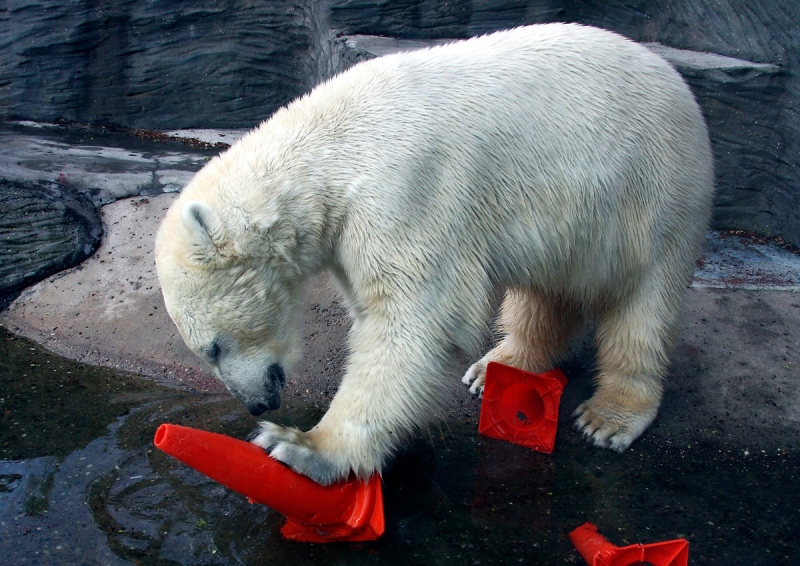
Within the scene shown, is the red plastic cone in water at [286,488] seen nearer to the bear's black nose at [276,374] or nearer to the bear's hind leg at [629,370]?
the bear's black nose at [276,374]

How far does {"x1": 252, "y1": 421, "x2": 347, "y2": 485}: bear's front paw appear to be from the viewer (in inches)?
92.7

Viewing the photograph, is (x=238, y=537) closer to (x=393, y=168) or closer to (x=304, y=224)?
(x=304, y=224)

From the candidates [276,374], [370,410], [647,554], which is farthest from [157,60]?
[647,554]

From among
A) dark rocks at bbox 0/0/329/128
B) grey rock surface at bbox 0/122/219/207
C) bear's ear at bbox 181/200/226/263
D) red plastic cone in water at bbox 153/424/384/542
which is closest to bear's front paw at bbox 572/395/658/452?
red plastic cone in water at bbox 153/424/384/542

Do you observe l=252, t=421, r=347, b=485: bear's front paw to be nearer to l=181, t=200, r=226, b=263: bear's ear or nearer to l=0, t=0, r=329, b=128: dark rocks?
l=181, t=200, r=226, b=263: bear's ear

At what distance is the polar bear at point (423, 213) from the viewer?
2.46 metres

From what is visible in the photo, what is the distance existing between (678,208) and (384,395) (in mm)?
1486

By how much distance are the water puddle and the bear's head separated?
474 millimetres

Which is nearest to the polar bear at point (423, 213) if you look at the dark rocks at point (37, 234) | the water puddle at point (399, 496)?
the water puddle at point (399, 496)

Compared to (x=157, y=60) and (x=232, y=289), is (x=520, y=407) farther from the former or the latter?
(x=157, y=60)

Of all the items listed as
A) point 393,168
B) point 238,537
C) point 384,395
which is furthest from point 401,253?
point 238,537

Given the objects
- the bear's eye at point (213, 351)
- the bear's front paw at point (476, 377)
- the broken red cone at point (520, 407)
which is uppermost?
the bear's eye at point (213, 351)

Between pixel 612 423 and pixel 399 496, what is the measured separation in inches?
42.6

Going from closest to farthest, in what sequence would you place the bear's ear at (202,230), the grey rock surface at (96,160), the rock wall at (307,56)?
the bear's ear at (202,230), the grey rock surface at (96,160), the rock wall at (307,56)
